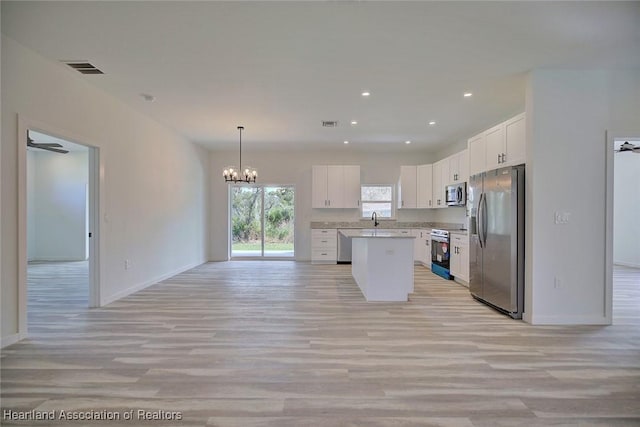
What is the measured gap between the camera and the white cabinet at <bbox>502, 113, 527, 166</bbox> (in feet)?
12.7

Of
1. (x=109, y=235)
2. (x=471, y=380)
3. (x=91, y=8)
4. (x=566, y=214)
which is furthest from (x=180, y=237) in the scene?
(x=566, y=214)

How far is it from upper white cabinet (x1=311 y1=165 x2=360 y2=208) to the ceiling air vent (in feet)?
17.4

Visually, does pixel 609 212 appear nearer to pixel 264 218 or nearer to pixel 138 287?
pixel 138 287

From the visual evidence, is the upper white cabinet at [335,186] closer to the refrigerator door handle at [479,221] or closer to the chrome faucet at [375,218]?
the chrome faucet at [375,218]

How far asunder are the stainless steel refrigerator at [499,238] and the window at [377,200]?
403 cm

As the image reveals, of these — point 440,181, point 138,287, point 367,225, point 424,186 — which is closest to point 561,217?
point 440,181

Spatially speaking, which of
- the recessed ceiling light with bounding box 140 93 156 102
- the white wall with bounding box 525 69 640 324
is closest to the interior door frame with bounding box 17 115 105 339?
the recessed ceiling light with bounding box 140 93 156 102

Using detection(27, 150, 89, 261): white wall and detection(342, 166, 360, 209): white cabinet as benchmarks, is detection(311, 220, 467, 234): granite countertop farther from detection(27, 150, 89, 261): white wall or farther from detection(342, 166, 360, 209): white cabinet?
detection(27, 150, 89, 261): white wall

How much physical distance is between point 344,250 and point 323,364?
5.52 metres

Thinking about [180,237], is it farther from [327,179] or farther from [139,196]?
[327,179]

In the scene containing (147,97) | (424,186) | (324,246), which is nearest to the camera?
(147,97)

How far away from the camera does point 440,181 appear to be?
7.21 metres

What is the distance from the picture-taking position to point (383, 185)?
341 inches

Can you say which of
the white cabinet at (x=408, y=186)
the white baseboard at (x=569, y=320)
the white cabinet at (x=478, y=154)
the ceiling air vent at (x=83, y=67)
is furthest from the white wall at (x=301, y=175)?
the white baseboard at (x=569, y=320)
